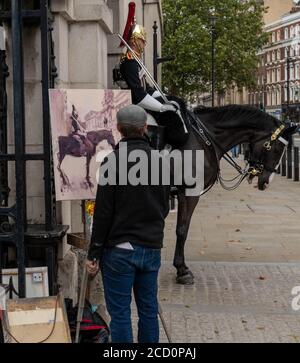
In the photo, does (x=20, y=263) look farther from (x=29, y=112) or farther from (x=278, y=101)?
(x=278, y=101)

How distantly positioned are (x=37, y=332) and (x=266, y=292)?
3.36m

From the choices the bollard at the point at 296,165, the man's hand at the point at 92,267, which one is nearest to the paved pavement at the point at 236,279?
the man's hand at the point at 92,267

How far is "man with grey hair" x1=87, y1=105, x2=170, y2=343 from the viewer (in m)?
4.52

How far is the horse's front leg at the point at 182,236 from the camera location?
808 centimetres

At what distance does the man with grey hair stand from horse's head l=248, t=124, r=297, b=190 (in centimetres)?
412

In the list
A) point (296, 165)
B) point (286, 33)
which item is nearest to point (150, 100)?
point (296, 165)

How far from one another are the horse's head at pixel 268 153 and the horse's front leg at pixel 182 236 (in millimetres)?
1070

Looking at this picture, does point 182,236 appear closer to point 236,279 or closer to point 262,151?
point 236,279

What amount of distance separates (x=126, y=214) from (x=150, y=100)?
312 centimetres

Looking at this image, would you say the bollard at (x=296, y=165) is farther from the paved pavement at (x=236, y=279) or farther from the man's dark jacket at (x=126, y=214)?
the man's dark jacket at (x=126, y=214)

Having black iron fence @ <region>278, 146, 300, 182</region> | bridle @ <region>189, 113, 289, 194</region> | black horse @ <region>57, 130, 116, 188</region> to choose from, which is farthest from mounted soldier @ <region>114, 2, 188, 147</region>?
black iron fence @ <region>278, 146, 300, 182</region>

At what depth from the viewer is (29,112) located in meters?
6.34

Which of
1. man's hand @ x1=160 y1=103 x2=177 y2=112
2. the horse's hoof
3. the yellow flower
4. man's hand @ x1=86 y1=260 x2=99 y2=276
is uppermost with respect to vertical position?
man's hand @ x1=160 y1=103 x2=177 y2=112

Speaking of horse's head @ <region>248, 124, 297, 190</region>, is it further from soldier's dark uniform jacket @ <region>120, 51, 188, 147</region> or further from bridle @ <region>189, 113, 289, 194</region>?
soldier's dark uniform jacket @ <region>120, 51, 188, 147</region>
